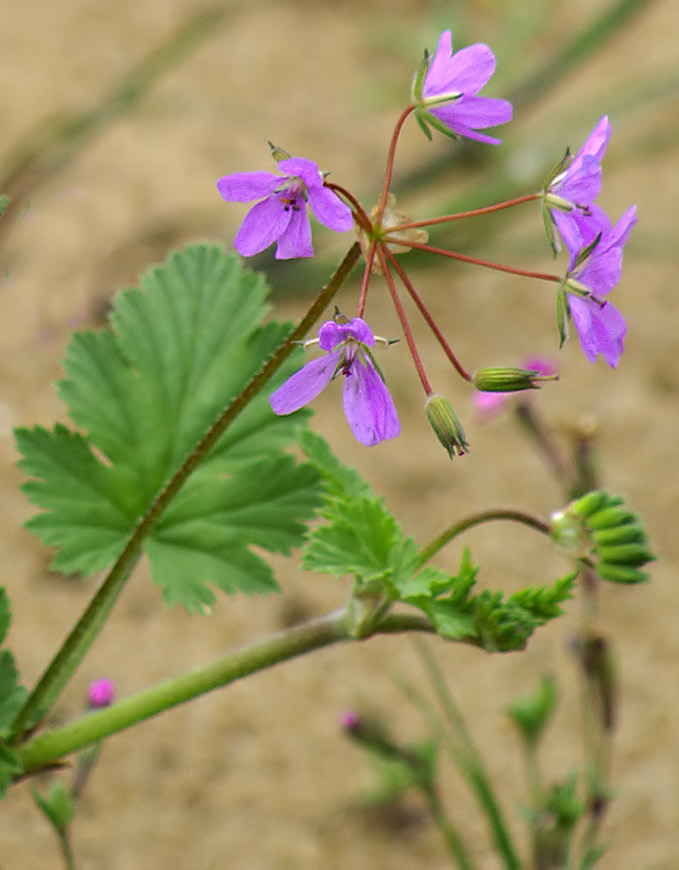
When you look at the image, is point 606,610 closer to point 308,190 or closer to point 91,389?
point 91,389

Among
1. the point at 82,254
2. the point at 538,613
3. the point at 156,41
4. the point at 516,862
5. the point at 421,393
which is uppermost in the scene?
the point at 156,41

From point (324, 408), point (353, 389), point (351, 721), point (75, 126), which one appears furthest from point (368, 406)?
point (75, 126)

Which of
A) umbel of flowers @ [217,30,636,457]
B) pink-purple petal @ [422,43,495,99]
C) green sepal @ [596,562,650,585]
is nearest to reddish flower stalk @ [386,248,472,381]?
umbel of flowers @ [217,30,636,457]

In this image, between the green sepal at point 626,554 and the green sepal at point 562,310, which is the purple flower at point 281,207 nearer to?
the green sepal at point 562,310

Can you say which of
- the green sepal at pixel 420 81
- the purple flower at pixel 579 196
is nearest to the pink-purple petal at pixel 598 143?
the purple flower at pixel 579 196

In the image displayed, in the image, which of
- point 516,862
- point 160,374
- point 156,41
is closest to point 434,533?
point 516,862

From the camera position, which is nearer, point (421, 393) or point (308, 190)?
point (308, 190)
